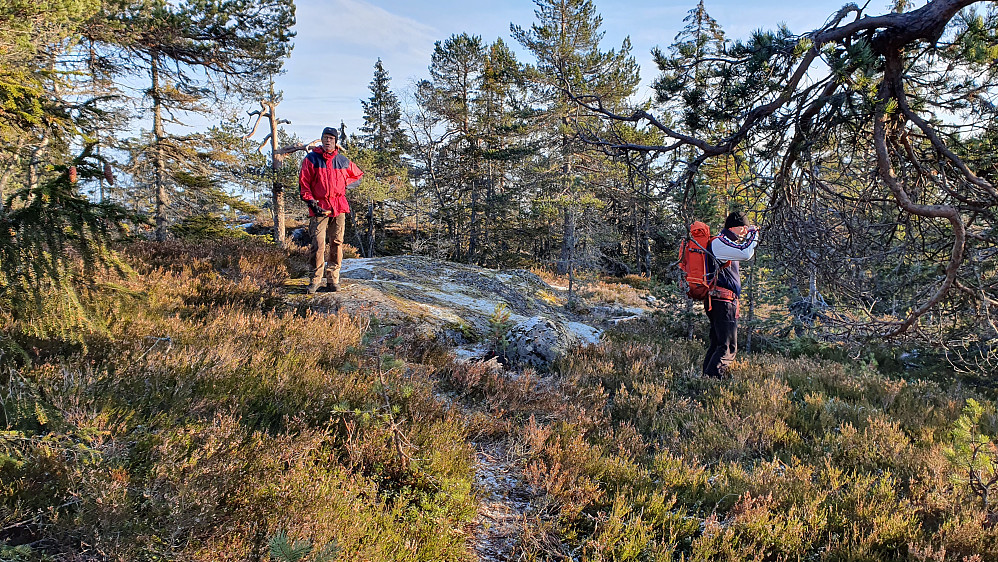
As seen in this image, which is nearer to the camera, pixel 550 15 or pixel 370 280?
pixel 370 280

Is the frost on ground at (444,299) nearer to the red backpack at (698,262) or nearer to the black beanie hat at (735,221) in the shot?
the red backpack at (698,262)

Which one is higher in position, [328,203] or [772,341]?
[328,203]

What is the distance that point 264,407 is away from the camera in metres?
3.21

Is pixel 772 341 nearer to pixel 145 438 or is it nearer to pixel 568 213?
pixel 568 213

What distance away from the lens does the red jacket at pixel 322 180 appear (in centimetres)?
605

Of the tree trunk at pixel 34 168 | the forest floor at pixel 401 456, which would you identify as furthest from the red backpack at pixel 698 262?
the tree trunk at pixel 34 168

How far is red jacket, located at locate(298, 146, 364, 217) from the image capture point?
6.05m

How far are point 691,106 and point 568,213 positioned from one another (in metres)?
14.3

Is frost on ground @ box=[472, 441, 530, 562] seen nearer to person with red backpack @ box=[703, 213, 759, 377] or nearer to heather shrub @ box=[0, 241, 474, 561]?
heather shrub @ box=[0, 241, 474, 561]

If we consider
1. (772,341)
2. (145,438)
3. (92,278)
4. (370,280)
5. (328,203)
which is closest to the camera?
(145,438)

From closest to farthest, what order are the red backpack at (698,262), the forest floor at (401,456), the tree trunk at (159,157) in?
the forest floor at (401,456)
the red backpack at (698,262)
the tree trunk at (159,157)

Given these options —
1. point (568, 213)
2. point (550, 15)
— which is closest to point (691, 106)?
point (568, 213)

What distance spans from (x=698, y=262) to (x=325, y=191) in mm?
5451

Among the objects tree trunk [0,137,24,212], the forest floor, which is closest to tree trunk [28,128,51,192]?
tree trunk [0,137,24,212]
